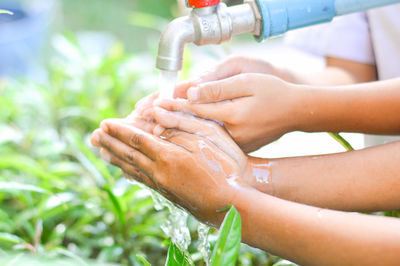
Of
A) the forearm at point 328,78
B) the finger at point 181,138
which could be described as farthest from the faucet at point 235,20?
the forearm at point 328,78

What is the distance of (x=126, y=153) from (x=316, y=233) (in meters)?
0.35

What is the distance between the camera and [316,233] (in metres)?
0.72

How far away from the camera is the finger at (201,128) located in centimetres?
88

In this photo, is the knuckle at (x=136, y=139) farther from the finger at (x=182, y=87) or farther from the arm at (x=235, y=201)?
the finger at (x=182, y=87)

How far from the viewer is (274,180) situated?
0.91 meters

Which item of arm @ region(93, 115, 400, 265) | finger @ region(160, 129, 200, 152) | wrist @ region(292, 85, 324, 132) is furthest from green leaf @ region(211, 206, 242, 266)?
wrist @ region(292, 85, 324, 132)

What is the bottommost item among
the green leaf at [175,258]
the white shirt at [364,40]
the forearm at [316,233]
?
the green leaf at [175,258]

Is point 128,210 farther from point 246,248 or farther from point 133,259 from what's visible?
point 246,248

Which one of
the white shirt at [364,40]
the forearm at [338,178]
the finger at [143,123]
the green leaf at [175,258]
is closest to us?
the green leaf at [175,258]

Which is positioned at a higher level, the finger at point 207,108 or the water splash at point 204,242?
the finger at point 207,108

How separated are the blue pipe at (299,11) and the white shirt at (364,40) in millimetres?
285

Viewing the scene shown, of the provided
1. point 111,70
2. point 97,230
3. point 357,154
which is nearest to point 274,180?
point 357,154

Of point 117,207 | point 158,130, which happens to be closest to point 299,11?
point 158,130

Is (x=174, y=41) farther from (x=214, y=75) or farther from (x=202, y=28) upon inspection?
(x=214, y=75)
